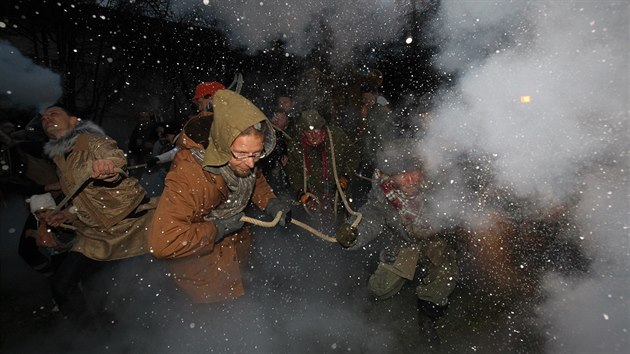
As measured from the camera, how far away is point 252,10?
19.4 ft

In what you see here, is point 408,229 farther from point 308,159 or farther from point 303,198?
point 308,159

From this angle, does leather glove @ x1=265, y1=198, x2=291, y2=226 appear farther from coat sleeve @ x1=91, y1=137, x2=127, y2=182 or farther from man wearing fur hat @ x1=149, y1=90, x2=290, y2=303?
coat sleeve @ x1=91, y1=137, x2=127, y2=182

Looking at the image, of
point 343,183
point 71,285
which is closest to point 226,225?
point 343,183

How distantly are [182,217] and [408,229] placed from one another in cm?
183

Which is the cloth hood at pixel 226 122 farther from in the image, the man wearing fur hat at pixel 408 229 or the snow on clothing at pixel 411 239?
the snow on clothing at pixel 411 239

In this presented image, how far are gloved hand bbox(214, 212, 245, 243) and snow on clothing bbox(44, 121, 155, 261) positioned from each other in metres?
0.91

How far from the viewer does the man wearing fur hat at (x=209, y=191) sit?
236cm

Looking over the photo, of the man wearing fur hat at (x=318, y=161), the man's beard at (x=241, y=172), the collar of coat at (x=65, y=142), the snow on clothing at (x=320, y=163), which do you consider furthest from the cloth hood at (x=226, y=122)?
the snow on clothing at (x=320, y=163)

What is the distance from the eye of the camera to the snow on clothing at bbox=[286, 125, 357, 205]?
13.3 feet

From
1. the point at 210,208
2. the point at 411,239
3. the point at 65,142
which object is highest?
the point at 411,239

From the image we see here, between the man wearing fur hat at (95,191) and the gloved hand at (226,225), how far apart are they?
91 centimetres

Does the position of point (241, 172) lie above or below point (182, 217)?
above

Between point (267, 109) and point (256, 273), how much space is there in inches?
151

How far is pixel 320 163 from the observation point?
13.5 feet
